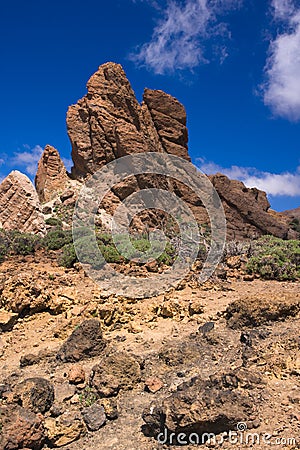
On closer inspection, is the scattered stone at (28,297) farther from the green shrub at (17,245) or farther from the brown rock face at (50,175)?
the brown rock face at (50,175)

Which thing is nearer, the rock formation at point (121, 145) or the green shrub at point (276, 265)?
the green shrub at point (276, 265)

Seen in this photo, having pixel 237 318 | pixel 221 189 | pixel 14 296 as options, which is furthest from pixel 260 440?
pixel 221 189

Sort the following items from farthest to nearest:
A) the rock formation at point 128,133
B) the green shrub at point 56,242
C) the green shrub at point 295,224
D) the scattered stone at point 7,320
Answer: the green shrub at point 295,224 < the rock formation at point 128,133 < the green shrub at point 56,242 < the scattered stone at point 7,320

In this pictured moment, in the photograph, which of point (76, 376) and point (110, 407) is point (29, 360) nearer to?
point (76, 376)

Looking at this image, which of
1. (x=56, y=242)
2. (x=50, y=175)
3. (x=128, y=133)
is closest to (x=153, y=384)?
(x=56, y=242)

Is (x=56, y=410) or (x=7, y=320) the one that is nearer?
(x=56, y=410)

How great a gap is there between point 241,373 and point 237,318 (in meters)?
2.18

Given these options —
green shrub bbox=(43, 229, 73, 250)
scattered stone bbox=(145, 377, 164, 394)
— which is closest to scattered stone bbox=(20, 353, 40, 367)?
scattered stone bbox=(145, 377, 164, 394)

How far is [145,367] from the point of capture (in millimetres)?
5090

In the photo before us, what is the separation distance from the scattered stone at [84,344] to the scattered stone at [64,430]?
1.47m

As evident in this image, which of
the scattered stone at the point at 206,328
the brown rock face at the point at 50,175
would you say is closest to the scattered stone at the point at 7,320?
the scattered stone at the point at 206,328

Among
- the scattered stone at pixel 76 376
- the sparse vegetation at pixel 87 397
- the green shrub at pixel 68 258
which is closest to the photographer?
the sparse vegetation at pixel 87 397

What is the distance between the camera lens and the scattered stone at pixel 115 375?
4.50m

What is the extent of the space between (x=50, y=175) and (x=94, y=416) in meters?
18.7
